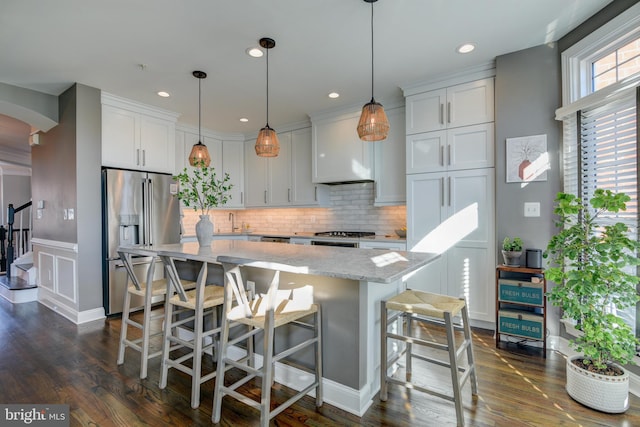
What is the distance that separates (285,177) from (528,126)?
331cm

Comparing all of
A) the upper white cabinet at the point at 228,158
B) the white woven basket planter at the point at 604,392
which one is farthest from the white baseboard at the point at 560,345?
the upper white cabinet at the point at 228,158

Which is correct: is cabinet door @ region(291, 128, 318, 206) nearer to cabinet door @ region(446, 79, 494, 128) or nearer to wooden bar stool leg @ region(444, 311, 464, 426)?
cabinet door @ region(446, 79, 494, 128)

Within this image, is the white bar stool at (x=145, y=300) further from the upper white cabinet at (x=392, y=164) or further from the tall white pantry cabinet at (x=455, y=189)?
the upper white cabinet at (x=392, y=164)

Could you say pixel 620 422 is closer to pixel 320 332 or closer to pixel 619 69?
pixel 320 332

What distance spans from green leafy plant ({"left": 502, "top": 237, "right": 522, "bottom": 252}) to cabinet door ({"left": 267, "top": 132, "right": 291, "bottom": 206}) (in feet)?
10.1

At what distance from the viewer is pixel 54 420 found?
1.83 m

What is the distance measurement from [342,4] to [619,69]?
81.1 inches

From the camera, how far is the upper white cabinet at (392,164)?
3.86m

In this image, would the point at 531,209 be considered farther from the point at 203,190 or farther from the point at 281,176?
the point at 281,176

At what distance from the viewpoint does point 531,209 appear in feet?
9.06

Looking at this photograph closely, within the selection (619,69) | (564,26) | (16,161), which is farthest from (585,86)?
(16,161)

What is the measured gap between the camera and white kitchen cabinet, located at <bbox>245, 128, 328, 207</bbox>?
4.72 meters

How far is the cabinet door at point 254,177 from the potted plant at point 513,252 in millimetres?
3640

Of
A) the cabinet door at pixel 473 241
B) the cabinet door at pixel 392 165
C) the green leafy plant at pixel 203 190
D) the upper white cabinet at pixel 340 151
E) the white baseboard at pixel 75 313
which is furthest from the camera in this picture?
the upper white cabinet at pixel 340 151
